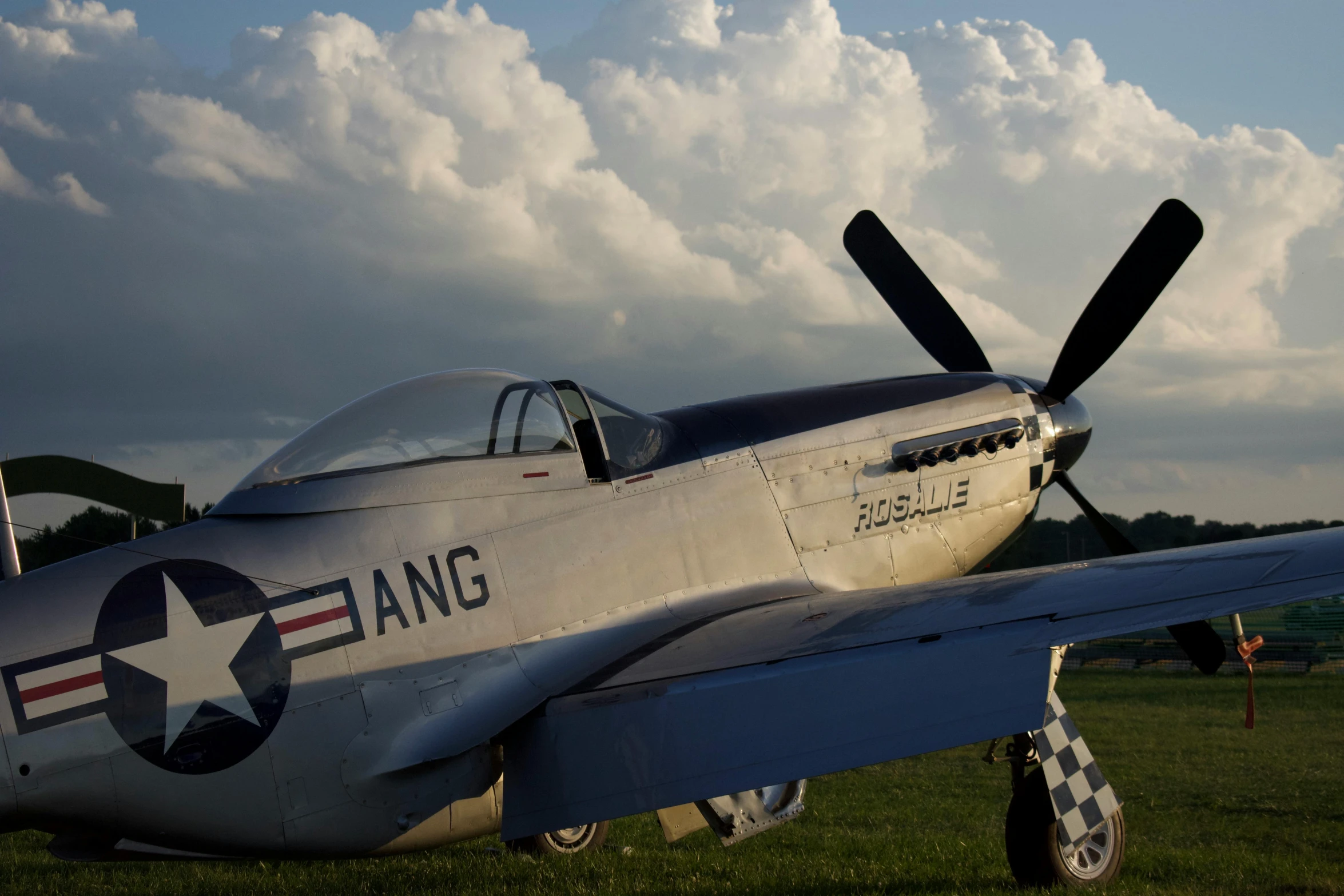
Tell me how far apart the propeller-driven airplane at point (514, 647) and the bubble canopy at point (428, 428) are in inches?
0.7

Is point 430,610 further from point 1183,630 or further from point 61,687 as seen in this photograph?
point 1183,630

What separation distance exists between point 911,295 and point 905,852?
4962 mm

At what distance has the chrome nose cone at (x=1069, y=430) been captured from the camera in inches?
308

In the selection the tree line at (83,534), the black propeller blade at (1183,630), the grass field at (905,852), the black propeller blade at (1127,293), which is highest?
the black propeller blade at (1127,293)

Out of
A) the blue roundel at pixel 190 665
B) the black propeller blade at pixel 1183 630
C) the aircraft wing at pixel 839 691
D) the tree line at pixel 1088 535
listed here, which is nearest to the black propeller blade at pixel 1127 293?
the black propeller blade at pixel 1183 630

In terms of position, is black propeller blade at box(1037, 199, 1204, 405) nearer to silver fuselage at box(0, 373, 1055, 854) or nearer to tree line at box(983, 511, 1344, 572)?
silver fuselage at box(0, 373, 1055, 854)

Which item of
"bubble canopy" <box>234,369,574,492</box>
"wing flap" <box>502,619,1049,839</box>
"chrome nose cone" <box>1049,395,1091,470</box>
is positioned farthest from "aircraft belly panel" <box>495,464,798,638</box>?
"chrome nose cone" <box>1049,395,1091,470</box>

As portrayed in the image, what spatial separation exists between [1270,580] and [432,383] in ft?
12.8

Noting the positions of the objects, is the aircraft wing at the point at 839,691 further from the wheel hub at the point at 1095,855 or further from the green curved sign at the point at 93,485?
the green curved sign at the point at 93,485

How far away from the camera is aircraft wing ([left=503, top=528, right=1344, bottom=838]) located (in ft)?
13.0

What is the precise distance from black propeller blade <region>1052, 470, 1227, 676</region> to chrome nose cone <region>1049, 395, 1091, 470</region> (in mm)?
121

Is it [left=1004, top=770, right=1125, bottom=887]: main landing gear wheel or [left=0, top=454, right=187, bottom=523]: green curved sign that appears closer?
[left=1004, top=770, right=1125, bottom=887]: main landing gear wheel

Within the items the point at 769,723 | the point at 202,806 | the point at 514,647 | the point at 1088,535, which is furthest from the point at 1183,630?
the point at 1088,535

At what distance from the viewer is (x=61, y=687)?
13.4 feet
